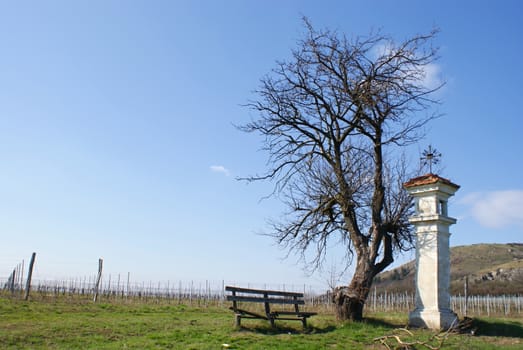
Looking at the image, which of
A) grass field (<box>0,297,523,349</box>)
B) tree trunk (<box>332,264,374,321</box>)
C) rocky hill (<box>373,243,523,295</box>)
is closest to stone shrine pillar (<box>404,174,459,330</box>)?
grass field (<box>0,297,523,349</box>)

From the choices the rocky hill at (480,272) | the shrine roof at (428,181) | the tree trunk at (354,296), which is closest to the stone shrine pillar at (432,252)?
the shrine roof at (428,181)

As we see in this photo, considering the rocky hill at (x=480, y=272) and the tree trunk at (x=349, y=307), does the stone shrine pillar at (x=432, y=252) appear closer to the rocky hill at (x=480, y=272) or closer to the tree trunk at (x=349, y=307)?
the tree trunk at (x=349, y=307)

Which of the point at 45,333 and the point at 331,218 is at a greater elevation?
the point at 331,218

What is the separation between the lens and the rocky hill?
51.1 meters

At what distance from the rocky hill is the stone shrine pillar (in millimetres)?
37734

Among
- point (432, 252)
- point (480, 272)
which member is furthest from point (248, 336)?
point (480, 272)

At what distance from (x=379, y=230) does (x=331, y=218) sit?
205cm

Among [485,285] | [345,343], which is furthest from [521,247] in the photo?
[345,343]

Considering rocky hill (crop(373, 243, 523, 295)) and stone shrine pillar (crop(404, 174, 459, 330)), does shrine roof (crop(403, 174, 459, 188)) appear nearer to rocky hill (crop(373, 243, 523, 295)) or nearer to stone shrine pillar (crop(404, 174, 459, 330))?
stone shrine pillar (crop(404, 174, 459, 330))

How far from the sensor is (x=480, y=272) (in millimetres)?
58844

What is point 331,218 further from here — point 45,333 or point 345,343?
point 45,333

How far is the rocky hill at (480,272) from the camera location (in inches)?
2012

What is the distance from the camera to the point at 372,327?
11.5 m

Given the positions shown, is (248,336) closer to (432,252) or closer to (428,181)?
(432,252)
